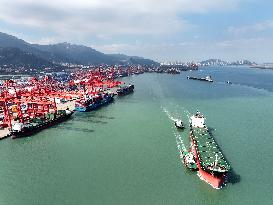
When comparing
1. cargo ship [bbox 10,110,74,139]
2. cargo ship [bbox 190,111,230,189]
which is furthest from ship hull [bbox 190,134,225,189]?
cargo ship [bbox 10,110,74,139]

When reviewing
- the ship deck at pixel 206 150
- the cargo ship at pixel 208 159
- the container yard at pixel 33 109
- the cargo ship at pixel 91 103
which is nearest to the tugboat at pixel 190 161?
the cargo ship at pixel 208 159

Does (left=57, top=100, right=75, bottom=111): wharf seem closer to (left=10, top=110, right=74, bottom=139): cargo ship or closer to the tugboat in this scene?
(left=10, top=110, right=74, bottom=139): cargo ship

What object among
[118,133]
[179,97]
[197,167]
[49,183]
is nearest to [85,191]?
[49,183]

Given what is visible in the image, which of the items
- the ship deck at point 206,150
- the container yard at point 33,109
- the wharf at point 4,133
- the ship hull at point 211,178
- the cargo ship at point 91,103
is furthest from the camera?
the cargo ship at point 91,103

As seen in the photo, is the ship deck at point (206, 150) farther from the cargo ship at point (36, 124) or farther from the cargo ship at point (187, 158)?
the cargo ship at point (36, 124)

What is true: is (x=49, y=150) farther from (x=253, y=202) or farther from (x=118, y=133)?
(x=253, y=202)
